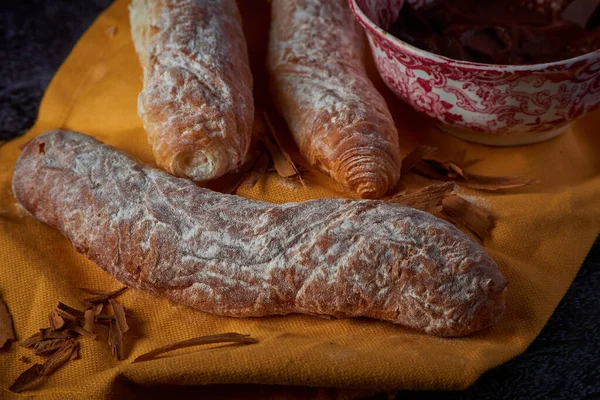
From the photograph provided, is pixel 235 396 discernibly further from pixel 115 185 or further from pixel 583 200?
pixel 583 200

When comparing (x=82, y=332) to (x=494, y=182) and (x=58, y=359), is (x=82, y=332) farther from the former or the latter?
(x=494, y=182)

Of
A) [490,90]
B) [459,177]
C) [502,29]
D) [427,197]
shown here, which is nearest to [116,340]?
[427,197]

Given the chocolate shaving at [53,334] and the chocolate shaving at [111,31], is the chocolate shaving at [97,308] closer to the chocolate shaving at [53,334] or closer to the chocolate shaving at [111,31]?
the chocolate shaving at [53,334]

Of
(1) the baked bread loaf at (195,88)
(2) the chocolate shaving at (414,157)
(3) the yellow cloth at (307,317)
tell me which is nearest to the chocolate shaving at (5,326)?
(3) the yellow cloth at (307,317)

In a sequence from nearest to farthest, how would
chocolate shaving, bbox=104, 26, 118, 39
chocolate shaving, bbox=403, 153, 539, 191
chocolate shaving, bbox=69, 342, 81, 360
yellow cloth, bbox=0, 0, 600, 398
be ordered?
yellow cloth, bbox=0, 0, 600, 398
chocolate shaving, bbox=69, 342, 81, 360
chocolate shaving, bbox=403, 153, 539, 191
chocolate shaving, bbox=104, 26, 118, 39

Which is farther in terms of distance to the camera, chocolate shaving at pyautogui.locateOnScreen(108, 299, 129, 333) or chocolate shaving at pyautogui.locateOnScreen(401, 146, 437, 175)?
chocolate shaving at pyautogui.locateOnScreen(401, 146, 437, 175)

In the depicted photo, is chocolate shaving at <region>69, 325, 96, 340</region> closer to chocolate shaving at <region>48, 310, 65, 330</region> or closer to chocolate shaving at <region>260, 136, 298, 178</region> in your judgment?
chocolate shaving at <region>48, 310, 65, 330</region>

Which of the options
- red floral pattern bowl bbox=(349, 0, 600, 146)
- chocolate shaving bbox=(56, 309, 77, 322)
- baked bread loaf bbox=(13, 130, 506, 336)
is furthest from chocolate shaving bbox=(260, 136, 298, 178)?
chocolate shaving bbox=(56, 309, 77, 322)

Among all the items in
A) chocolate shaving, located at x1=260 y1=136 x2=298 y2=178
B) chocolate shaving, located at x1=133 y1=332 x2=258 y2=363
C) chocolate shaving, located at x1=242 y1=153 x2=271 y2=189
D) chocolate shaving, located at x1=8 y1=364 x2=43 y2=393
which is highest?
chocolate shaving, located at x1=260 y1=136 x2=298 y2=178
